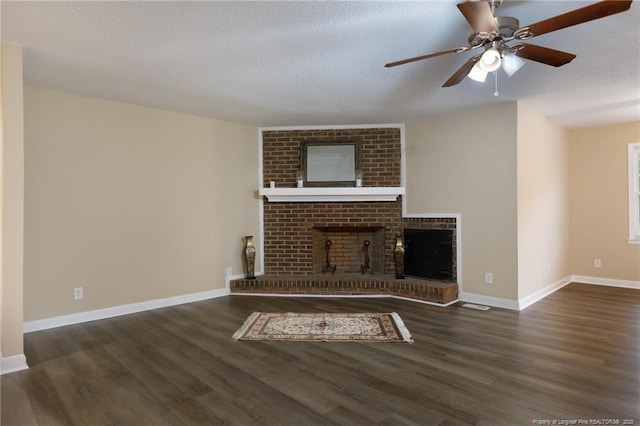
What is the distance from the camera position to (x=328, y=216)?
16.7ft

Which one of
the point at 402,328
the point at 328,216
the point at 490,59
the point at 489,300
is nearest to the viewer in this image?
the point at 490,59

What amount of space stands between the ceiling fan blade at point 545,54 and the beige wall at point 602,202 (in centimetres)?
390

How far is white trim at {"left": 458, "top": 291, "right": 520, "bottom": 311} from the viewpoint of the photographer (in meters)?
4.01

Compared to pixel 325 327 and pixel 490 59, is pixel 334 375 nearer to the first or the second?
pixel 325 327

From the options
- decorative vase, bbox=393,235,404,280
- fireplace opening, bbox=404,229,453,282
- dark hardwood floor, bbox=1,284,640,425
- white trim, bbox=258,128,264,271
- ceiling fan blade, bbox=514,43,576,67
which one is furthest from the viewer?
white trim, bbox=258,128,264,271

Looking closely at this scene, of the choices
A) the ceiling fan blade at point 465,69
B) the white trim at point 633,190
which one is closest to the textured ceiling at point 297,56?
the ceiling fan blade at point 465,69

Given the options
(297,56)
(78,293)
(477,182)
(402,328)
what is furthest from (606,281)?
(78,293)

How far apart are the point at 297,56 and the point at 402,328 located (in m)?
2.51

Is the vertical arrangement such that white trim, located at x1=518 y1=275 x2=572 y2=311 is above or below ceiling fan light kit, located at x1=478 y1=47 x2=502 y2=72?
below

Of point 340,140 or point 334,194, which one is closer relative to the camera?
point 334,194

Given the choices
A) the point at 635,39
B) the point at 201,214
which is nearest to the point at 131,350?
the point at 201,214

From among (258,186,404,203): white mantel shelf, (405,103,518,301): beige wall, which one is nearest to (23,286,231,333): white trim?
(258,186,404,203): white mantel shelf

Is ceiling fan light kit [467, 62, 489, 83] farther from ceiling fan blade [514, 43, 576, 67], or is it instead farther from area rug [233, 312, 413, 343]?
area rug [233, 312, 413, 343]

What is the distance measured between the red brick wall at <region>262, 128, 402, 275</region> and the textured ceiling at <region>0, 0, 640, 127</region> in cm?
79
